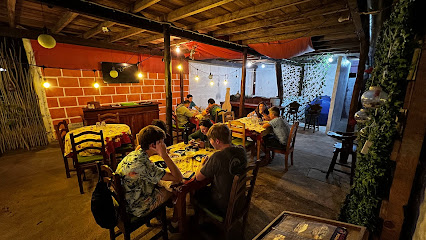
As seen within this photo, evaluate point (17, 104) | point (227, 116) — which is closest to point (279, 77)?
point (227, 116)

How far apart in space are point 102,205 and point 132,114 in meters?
4.78

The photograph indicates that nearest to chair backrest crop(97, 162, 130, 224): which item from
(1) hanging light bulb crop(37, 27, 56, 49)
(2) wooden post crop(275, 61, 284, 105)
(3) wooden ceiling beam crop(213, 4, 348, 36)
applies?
(1) hanging light bulb crop(37, 27, 56, 49)

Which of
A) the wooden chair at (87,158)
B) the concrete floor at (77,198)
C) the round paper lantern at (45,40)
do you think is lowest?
the concrete floor at (77,198)

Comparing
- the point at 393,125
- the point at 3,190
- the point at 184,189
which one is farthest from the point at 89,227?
the point at 393,125

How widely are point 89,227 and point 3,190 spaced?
2.26 metres

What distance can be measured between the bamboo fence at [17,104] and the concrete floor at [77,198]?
487mm

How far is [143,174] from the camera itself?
175cm

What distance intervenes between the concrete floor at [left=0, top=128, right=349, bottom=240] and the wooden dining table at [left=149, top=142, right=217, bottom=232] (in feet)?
1.59

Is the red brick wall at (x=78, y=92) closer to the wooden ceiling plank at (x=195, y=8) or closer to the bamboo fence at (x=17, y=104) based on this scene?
the bamboo fence at (x=17, y=104)

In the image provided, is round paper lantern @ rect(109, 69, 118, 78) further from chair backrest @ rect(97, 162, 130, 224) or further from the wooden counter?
chair backrest @ rect(97, 162, 130, 224)

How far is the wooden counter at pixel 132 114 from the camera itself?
5.19 meters

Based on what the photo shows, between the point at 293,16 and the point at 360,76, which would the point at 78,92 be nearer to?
the point at 293,16

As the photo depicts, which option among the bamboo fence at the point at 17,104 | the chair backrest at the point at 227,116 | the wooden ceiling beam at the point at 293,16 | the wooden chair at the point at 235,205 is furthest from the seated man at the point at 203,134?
the bamboo fence at the point at 17,104

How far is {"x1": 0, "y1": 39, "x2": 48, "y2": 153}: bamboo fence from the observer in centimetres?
458
